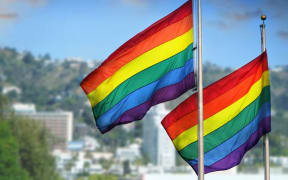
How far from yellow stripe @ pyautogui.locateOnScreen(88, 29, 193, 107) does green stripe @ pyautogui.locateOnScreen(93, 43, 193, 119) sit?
62mm

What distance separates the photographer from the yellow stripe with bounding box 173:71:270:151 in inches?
628

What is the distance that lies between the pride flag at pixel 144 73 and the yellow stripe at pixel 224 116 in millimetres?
844

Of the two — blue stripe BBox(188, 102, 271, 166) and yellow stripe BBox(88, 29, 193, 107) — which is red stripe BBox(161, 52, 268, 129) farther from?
yellow stripe BBox(88, 29, 193, 107)

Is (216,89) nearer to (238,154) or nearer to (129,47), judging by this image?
(238,154)

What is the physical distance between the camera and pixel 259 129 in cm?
1595

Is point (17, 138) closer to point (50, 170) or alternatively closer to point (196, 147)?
point (50, 170)

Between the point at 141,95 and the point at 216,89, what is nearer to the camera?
the point at 141,95

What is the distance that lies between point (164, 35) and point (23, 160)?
8156cm

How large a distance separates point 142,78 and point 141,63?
0.28 metres

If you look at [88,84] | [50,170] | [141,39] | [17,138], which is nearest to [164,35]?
[141,39]

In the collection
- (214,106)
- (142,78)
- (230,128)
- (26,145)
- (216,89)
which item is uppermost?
(26,145)

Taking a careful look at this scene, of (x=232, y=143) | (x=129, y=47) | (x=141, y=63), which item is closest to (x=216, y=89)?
(x=232, y=143)

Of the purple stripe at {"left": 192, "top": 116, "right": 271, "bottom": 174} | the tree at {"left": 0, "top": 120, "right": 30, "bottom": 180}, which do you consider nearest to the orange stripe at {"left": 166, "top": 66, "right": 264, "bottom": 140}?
the purple stripe at {"left": 192, "top": 116, "right": 271, "bottom": 174}

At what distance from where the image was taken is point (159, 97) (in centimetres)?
1577
